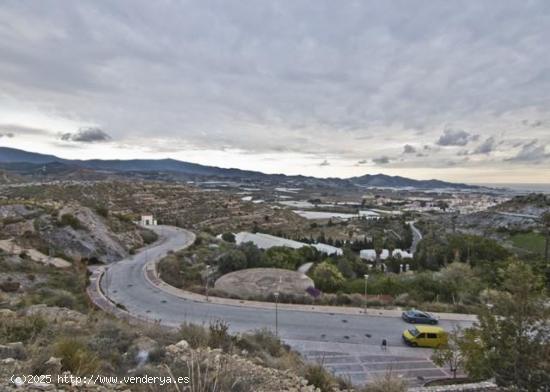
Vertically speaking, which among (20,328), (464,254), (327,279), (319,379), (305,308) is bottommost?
(464,254)

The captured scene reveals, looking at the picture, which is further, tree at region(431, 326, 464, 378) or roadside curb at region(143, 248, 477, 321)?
roadside curb at region(143, 248, 477, 321)

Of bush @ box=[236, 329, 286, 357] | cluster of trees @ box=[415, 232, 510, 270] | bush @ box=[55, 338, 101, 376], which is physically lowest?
cluster of trees @ box=[415, 232, 510, 270]

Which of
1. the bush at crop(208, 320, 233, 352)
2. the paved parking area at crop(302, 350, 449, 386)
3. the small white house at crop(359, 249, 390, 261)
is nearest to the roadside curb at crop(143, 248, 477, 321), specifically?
the paved parking area at crop(302, 350, 449, 386)

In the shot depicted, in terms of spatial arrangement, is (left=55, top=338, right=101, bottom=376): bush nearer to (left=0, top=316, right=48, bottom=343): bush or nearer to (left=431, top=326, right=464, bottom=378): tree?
(left=0, top=316, right=48, bottom=343): bush

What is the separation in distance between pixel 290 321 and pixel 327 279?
7309 mm

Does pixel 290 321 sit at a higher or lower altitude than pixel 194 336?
lower

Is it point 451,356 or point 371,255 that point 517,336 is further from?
point 371,255

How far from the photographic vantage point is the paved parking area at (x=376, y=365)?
36.7ft

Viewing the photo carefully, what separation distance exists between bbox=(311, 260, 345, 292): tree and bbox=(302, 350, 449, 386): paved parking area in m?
8.99

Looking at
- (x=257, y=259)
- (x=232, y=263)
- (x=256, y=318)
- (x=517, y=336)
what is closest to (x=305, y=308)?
(x=256, y=318)

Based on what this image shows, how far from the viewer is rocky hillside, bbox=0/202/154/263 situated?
24.7 m

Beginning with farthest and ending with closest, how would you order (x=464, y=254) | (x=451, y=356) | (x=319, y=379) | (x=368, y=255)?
(x=368, y=255) → (x=464, y=254) → (x=451, y=356) → (x=319, y=379)

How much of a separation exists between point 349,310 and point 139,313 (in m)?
10.5

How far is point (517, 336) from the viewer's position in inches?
262
